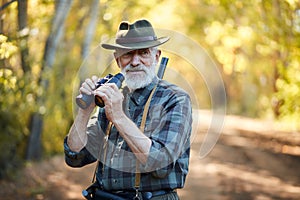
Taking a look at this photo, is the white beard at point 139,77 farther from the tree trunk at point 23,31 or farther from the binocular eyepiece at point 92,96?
the tree trunk at point 23,31

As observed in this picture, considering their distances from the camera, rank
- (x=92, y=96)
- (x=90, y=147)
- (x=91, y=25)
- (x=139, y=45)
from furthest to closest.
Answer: (x=91, y=25) → (x=90, y=147) → (x=139, y=45) → (x=92, y=96)

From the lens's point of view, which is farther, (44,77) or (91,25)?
(91,25)

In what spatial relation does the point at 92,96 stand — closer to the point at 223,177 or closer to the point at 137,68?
the point at 137,68

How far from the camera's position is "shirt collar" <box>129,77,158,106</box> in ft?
10.5

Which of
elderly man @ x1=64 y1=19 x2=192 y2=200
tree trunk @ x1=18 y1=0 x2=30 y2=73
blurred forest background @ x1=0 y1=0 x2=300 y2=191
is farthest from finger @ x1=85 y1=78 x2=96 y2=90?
tree trunk @ x1=18 y1=0 x2=30 y2=73

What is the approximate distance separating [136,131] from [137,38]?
662 millimetres

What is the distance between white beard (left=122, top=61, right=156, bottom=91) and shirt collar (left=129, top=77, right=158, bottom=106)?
0.09 ft

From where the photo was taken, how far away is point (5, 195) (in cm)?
824

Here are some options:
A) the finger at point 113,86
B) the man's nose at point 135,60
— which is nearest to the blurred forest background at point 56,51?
the man's nose at point 135,60

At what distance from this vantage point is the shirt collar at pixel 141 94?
10.5 feet

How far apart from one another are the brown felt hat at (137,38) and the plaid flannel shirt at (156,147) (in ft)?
0.82

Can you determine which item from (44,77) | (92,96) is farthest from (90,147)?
(44,77)

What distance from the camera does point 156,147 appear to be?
2881 millimetres

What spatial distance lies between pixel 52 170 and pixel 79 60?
3.01 meters
